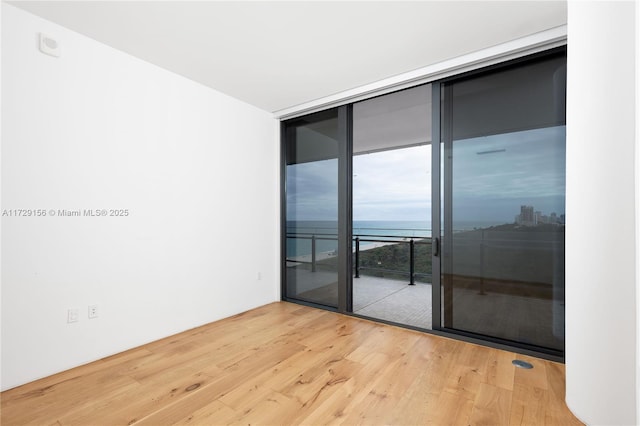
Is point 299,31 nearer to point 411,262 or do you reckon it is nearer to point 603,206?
point 603,206

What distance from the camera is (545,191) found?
93.2 inches

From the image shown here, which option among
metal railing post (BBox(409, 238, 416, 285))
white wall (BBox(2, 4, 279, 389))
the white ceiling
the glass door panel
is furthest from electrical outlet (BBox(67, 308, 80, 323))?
metal railing post (BBox(409, 238, 416, 285))

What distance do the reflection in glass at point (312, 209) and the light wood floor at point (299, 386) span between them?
111 centimetres

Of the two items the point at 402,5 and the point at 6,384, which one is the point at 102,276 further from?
the point at 402,5

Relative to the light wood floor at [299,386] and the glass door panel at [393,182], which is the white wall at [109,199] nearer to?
the light wood floor at [299,386]

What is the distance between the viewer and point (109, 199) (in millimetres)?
2479

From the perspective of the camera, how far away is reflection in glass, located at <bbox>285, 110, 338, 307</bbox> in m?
3.72

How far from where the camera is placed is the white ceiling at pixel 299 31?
6.63 feet

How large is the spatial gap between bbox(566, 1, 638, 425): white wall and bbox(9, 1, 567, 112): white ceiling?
0.93 meters

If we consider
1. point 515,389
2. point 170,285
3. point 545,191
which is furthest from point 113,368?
point 545,191

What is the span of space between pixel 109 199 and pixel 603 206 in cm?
325

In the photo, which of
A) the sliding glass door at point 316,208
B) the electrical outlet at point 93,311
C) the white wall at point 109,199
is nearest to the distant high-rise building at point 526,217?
the sliding glass door at point 316,208

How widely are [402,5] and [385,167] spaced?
7.01ft

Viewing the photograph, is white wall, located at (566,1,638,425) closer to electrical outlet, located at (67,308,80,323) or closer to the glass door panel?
the glass door panel
